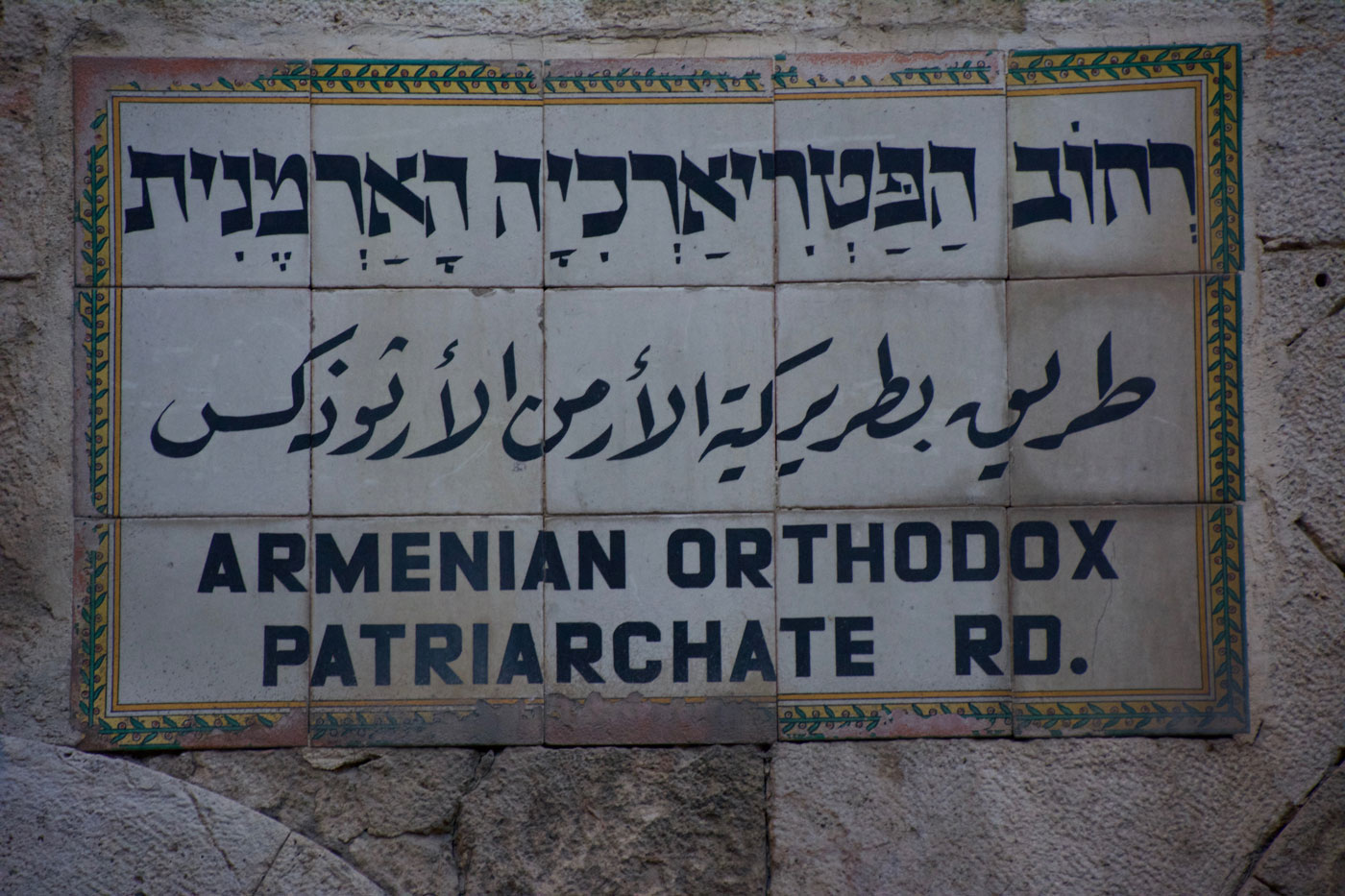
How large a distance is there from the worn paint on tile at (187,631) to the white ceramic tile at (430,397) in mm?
319

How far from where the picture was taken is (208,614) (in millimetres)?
2875

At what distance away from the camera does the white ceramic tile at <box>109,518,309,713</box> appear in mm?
2852

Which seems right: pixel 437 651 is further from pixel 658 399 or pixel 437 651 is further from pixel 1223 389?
pixel 1223 389

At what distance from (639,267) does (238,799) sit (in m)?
2.06

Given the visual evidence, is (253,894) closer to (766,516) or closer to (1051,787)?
(766,516)

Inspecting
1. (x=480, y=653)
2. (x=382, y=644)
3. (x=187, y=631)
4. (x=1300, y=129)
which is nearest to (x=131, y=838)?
(x=187, y=631)

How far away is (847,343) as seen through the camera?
2.95 m

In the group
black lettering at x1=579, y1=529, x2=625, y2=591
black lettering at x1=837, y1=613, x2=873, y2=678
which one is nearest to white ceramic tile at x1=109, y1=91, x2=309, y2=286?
black lettering at x1=579, y1=529, x2=625, y2=591

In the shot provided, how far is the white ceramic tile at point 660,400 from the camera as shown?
293 centimetres

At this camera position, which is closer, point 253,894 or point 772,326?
Result: point 253,894

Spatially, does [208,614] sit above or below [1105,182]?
below

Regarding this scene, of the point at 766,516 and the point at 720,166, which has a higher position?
the point at 720,166

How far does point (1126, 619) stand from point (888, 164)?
1.62m

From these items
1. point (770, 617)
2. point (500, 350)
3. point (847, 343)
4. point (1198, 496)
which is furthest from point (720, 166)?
point (1198, 496)
